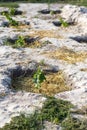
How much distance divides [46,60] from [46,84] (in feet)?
8.56

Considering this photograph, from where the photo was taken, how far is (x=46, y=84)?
15.6m

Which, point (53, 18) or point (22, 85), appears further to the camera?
point (53, 18)

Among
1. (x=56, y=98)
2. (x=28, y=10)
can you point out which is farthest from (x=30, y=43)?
(x=28, y=10)

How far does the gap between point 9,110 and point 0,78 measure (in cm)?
273

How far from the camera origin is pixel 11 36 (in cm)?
2214

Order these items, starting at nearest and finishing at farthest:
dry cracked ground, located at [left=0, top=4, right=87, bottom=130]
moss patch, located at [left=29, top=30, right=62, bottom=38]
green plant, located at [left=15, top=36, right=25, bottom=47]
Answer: dry cracked ground, located at [left=0, top=4, right=87, bottom=130]
green plant, located at [left=15, top=36, right=25, bottom=47]
moss patch, located at [left=29, top=30, right=62, bottom=38]

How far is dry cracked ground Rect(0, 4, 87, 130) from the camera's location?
1353 cm

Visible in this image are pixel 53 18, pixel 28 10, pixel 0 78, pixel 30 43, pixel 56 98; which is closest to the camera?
pixel 56 98

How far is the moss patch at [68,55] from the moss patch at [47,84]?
181cm

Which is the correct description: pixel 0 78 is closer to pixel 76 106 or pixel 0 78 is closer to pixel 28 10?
pixel 76 106

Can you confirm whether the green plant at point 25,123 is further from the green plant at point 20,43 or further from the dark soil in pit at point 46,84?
the green plant at point 20,43

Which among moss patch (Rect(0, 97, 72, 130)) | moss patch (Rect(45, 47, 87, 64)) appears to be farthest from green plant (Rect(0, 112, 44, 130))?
moss patch (Rect(45, 47, 87, 64))

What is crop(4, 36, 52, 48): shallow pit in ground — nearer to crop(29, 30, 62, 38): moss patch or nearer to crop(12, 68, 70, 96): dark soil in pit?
crop(29, 30, 62, 38): moss patch

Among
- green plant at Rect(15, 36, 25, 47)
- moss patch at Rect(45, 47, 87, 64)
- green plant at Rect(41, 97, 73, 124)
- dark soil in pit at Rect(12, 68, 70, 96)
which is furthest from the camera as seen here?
green plant at Rect(15, 36, 25, 47)
